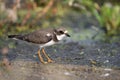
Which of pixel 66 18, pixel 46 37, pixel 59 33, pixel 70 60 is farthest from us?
pixel 66 18

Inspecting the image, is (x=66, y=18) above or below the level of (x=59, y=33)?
below

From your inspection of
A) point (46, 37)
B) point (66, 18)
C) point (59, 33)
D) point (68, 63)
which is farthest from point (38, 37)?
point (66, 18)

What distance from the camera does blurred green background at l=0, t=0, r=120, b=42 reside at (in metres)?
10.1

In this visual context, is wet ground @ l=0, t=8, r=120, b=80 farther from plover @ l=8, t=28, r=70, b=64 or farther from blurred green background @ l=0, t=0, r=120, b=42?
plover @ l=8, t=28, r=70, b=64

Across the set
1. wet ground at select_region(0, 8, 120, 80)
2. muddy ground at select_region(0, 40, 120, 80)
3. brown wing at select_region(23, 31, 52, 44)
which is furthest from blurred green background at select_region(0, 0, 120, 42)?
brown wing at select_region(23, 31, 52, 44)

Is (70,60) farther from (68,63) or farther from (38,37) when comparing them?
(38,37)

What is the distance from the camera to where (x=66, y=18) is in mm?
11562

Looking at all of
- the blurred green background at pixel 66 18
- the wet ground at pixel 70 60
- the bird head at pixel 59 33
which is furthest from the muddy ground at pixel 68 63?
the blurred green background at pixel 66 18

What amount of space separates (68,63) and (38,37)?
0.74 metres

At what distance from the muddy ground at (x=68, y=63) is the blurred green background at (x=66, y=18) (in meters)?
0.86

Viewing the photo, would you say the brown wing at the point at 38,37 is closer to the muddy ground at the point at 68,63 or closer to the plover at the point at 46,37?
the plover at the point at 46,37

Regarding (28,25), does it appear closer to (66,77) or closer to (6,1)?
(6,1)

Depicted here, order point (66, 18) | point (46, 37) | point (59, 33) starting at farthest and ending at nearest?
point (66, 18)
point (59, 33)
point (46, 37)

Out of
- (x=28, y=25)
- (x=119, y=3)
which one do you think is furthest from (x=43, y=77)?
(x=119, y=3)
